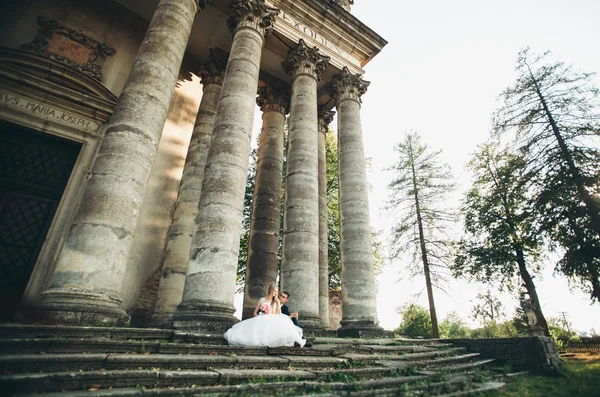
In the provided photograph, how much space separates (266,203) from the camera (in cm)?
1204

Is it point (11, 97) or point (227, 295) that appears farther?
point (11, 97)

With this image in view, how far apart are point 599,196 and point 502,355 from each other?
1074 cm

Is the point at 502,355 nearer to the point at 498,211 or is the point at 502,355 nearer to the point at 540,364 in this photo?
the point at 540,364

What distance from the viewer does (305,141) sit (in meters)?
11.0

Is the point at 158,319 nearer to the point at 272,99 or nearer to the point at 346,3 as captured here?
the point at 272,99

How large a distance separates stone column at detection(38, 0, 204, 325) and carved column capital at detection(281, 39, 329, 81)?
526 centimetres

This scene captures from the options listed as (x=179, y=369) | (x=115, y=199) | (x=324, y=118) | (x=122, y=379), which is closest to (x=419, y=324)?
(x=324, y=118)

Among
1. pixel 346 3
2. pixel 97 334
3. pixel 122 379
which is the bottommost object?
pixel 122 379

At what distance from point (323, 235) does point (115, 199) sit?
28.8 ft

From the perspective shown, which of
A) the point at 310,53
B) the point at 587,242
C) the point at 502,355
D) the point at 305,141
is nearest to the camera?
the point at 502,355

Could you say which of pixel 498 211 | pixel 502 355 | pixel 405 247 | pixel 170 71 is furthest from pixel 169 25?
pixel 498 211

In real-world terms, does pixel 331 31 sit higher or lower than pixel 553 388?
higher

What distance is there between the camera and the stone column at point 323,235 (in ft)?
41.1

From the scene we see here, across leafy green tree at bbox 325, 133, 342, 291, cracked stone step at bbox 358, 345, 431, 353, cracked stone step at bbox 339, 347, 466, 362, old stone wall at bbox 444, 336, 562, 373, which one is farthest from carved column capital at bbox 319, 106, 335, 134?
old stone wall at bbox 444, 336, 562, 373
